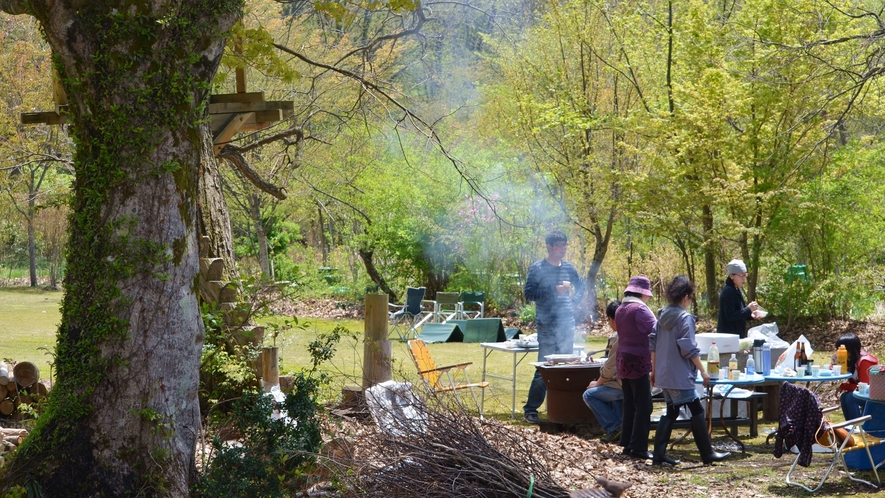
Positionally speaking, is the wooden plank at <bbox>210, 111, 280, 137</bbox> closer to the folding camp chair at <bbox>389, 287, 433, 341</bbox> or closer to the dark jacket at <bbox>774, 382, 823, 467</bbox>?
the dark jacket at <bbox>774, 382, 823, 467</bbox>

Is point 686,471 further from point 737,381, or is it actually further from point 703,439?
point 737,381

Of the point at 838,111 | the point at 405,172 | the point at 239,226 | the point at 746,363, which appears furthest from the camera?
the point at 239,226

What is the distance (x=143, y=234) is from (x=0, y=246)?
97.0ft

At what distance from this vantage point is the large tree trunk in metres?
4.69

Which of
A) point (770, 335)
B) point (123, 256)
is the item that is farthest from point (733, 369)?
point (123, 256)

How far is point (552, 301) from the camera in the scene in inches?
352

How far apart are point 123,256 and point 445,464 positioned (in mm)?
1984

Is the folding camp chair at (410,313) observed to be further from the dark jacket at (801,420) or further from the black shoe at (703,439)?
the dark jacket at (801,420)

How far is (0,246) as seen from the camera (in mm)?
31047

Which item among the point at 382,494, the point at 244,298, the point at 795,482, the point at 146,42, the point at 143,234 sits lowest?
the point at 795,482

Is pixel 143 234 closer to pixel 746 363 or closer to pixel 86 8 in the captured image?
pixel 86 8

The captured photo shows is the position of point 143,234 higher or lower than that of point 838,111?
lower

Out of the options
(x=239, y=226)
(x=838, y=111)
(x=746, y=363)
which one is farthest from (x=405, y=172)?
(x=746, y=363)

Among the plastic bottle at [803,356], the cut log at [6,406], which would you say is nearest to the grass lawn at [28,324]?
the cut log at [6,406]
